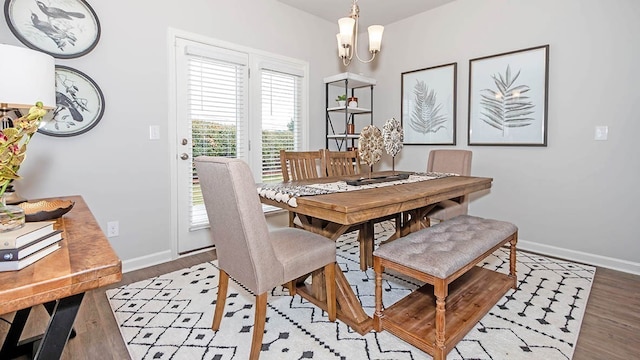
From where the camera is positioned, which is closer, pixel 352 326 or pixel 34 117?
pixel 34 117

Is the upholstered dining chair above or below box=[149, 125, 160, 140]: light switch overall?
below

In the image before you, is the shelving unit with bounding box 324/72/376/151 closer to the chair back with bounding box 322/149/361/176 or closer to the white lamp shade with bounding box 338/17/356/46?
the chair back with bounding box 322/149/361/176

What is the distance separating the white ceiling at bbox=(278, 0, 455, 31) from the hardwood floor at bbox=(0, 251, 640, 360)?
307 cm

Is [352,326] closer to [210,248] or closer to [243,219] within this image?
[243,219]

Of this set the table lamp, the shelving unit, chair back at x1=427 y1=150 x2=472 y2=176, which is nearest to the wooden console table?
the table lamp

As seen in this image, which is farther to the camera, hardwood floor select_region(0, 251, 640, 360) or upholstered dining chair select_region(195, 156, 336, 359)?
hardwood floor select_region(0, 251, 640, 360)

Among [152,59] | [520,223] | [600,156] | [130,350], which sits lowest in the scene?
[130,350]

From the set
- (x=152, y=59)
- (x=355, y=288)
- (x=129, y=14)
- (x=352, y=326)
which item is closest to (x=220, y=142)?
(x=152, y=59)

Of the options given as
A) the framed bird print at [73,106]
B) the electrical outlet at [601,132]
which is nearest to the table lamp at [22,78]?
the framed bird print at [73,106]

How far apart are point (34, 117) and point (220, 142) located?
2185mm

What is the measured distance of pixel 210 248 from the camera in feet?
10.4

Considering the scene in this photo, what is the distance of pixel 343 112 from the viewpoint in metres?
4.36

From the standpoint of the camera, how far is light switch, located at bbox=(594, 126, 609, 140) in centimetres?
267

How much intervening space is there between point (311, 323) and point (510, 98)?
2.81 metres
